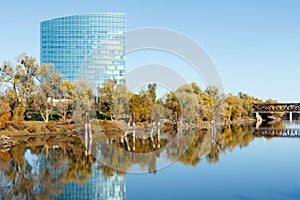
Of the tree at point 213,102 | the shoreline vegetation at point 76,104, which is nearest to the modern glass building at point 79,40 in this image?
the tree at point 213,102

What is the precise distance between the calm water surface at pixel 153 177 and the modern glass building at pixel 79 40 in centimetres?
4976

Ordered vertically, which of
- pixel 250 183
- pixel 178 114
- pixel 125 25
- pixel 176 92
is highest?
pixel 125 25

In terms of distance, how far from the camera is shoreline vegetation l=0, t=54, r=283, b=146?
1215 inches

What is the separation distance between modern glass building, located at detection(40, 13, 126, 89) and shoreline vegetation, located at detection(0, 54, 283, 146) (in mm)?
26213

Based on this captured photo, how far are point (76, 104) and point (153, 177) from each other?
22481 millimetres

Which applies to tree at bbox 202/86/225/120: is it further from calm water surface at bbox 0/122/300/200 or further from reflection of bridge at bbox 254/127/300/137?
calm water surface at bbox 0/122/300/200

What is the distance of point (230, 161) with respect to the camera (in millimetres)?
18797

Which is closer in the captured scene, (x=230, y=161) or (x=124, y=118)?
(x=230, y=161)

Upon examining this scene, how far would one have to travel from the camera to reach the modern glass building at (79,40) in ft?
230

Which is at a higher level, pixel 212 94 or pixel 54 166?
pixel 212 94

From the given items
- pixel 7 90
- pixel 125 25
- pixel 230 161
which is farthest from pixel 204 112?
pixel 125 25

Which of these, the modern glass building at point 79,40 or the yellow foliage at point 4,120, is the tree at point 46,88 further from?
the modern glass building at point 79,40

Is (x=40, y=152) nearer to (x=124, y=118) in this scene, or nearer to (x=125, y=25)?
(x=124, y=118)

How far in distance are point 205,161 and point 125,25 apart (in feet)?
191
